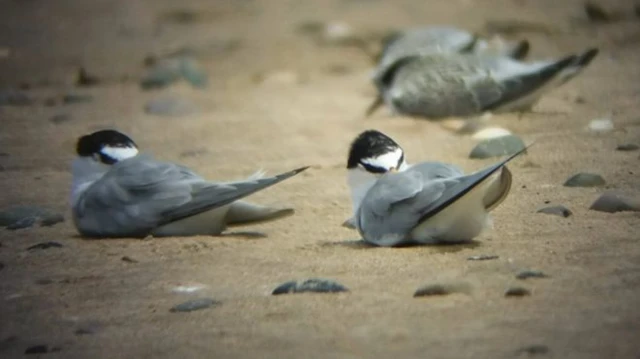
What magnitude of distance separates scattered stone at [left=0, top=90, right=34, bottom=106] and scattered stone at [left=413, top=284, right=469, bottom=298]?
494 centimetres

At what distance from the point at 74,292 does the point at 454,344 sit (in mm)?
1432

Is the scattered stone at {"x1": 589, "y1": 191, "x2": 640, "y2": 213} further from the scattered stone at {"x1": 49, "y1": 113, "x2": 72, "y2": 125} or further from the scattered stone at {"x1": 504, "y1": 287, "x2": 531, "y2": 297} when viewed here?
the scattered stone at {"x1": 49, "y1": 113, "x2": 72, "y2": 125}

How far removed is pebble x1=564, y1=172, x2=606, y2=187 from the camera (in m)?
6.32

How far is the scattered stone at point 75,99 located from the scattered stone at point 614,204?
4281mm

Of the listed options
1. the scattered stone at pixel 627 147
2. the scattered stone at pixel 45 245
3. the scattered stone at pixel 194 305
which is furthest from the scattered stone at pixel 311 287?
the scattered stone at pixel 627 147

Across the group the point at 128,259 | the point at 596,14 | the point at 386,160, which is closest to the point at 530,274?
the point at 386,160

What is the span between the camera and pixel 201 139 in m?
8.12

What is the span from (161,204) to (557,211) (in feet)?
4.74

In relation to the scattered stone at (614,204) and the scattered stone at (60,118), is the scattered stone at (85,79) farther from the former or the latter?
the scattered stone at (614,204)

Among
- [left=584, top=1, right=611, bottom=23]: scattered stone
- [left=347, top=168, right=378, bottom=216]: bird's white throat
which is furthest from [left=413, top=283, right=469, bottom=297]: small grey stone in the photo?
[left=584, top=1, right=611, bottom=23]: scattered stone

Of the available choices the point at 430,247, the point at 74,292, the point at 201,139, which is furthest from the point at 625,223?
the point at 201,139

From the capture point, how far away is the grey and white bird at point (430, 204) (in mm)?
5320

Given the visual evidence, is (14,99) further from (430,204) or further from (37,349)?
(37,349)

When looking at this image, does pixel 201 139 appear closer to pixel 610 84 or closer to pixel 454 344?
pixel 610 84
